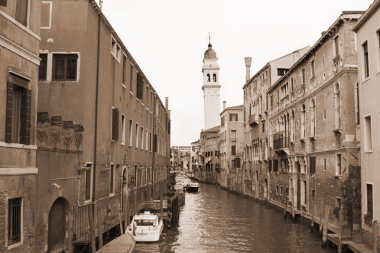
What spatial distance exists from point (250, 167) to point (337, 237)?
25.5 meters

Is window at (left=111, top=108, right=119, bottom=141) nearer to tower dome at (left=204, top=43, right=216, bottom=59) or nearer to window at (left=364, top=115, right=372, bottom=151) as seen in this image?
window at (left=364, top=115, right=372, bottom=151)

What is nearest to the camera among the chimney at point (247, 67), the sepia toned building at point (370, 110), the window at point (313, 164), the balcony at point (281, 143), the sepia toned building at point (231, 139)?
the sepia toned building at point (370, 110)

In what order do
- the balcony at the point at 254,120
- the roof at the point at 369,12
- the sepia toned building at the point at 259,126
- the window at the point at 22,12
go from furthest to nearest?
the balcony at the point at 254,120
the sepia toned building at the point at 259,126
the roof at the point at 369,12
the window at the point at 22,12

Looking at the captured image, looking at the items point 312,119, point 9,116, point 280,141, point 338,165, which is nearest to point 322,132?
point 312,119

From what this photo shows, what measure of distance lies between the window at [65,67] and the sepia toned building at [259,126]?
22.3 metres

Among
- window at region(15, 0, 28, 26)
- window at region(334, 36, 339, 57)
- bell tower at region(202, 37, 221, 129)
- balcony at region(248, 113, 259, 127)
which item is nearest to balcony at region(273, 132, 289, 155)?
balcony at region(248, 113, 259, 127)

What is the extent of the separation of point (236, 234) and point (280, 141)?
8880 millimetres

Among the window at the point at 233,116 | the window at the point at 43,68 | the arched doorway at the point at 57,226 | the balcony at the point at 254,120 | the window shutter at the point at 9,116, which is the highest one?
the window at the point at 233,116

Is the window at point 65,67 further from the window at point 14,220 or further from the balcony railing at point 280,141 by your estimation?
the balcony railing at point 280,141

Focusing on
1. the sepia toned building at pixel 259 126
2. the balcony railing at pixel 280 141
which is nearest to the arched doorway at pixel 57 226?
the balcony railing at pixel 280 141

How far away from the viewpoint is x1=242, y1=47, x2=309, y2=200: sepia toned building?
35.0 metres

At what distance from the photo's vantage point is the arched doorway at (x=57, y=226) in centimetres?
1232

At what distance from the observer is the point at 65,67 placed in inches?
591

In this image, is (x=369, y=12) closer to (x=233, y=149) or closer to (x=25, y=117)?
(x=25, y=117)
